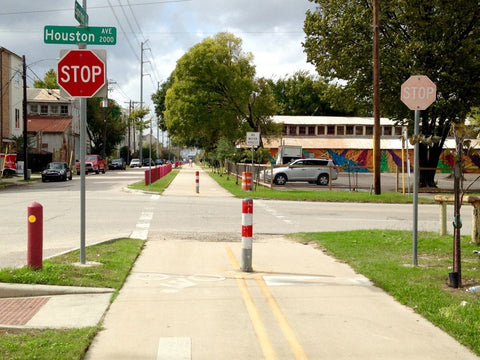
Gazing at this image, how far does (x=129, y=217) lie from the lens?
644 inches

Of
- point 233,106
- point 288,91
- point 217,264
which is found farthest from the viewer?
point 288,91

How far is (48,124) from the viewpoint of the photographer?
69000 mm

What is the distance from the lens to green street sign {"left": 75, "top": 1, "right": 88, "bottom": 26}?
864 centimetres

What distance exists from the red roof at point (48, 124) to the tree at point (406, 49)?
44.2 metres

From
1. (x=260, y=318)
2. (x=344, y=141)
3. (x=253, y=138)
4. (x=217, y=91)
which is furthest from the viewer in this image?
(x=344, y=141)

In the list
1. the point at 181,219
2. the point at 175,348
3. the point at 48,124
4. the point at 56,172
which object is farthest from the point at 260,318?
the point at 48,124

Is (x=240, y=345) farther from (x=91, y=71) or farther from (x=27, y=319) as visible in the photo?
(x=91, y=71)

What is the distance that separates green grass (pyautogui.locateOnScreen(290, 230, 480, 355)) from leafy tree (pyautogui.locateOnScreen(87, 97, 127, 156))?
252ft

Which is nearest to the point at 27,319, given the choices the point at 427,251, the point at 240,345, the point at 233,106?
the point at 240,345

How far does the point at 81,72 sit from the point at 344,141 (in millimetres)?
63568

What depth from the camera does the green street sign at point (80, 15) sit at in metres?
Answer: 8.64

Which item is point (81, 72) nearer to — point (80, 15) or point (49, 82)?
point (80, 15)

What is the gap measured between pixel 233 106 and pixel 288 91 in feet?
139

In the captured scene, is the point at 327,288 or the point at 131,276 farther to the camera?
the point at 131,276
